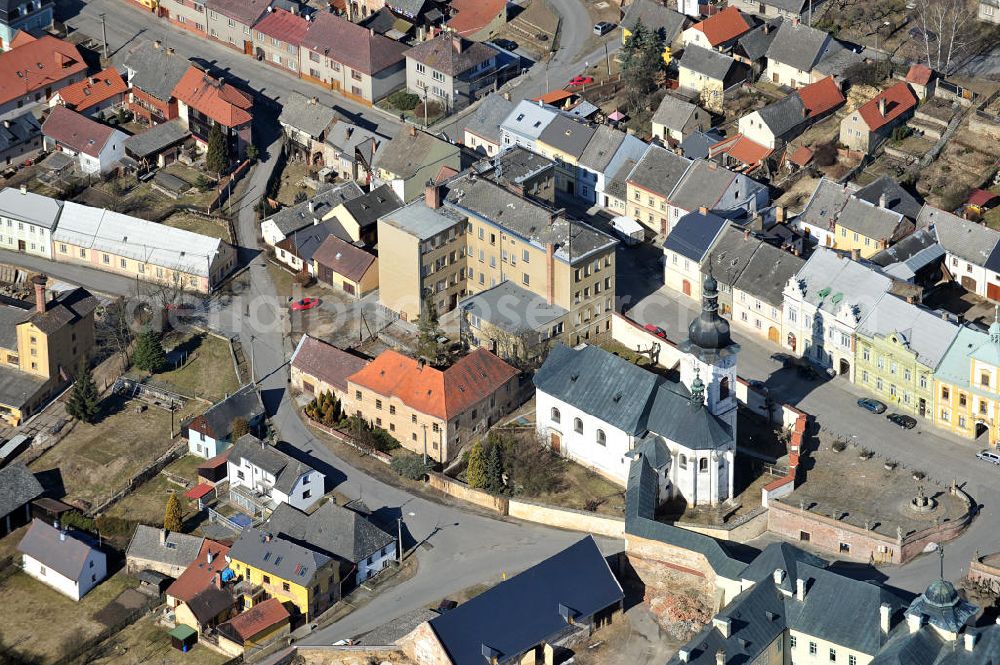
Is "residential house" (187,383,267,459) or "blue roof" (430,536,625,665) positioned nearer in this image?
"blue roof" (430,536,625,665)

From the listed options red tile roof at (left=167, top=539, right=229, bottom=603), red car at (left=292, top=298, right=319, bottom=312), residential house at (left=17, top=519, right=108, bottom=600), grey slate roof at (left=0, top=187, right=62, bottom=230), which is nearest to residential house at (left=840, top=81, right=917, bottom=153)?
red car at (left=292, top=298, right=319, bottom=312)

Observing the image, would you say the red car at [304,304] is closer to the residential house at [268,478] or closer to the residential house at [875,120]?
the residential house at [268,478]

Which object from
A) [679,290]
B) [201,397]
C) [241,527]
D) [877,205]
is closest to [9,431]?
[201,397]

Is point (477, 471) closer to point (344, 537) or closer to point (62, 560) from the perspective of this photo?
point (344, 537)

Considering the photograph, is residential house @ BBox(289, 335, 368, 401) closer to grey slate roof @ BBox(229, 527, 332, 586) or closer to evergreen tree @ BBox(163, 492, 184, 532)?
evergreen tree @ BBox(163, 492, 184, 532)

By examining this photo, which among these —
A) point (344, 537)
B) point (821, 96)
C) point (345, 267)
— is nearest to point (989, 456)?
point (344, 537)

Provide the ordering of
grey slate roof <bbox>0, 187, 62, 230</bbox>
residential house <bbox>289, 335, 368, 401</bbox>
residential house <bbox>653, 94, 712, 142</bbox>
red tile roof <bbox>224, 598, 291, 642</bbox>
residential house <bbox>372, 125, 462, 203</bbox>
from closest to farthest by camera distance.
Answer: red tile roof <bbox>224, 598, 291, 642</bbox> < residential house <bbox>289, 335, 368, 401</bbox> < residential house <bbox>372, 125, 462, 203</bbox> < grey slate roof <bbox>0, 187, 62, 230</bbox> < residential house <bbox>653, 94, 712, 142</bbox>

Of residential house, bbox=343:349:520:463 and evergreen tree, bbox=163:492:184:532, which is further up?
residential house, bbox=343:349:520:463
